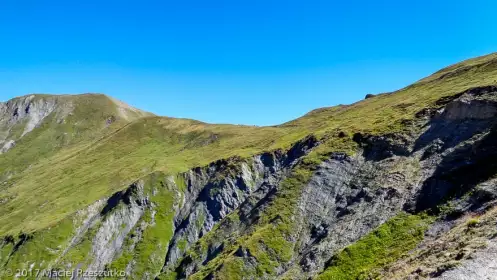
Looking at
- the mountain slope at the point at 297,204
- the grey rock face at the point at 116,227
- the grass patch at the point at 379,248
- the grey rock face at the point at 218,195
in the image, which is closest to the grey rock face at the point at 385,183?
the mountain slope at the point at 297,204

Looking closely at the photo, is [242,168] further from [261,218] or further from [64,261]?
[64,261]

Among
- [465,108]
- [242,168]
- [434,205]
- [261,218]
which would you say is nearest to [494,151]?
[434,205]

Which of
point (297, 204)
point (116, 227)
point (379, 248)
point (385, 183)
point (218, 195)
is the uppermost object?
point (385, 183)

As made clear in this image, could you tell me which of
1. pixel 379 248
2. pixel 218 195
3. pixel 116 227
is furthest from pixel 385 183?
pixel 116 227

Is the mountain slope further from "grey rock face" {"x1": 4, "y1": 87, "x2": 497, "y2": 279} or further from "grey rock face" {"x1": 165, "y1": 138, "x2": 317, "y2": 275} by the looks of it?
"grey rock face" {"x1": 165, "y1": 138, "x2": 317, "y2": 275}

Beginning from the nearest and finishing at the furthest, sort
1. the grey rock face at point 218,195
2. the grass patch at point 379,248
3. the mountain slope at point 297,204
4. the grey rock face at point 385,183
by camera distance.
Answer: the grass patch at point 379,248 → the grey rock face at point 385,183 → the mountain slope at point 297,204 → the grey rock face at point 218,195

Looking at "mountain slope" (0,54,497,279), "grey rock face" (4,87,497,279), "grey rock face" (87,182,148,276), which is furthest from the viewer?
"grey rock face" (87,182,148,276)

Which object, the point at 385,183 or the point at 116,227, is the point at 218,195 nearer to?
the point at 116,227

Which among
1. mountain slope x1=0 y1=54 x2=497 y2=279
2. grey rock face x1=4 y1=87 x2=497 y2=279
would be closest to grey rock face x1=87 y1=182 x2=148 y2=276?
mountain slope x1=0 y1=54 x2=497 y2=279

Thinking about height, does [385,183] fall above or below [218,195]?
above

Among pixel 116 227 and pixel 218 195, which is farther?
pixel 116 227

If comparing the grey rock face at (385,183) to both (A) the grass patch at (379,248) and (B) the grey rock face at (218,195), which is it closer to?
(A) the grass patch at (379,248)
